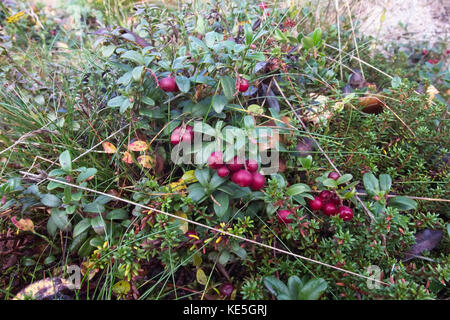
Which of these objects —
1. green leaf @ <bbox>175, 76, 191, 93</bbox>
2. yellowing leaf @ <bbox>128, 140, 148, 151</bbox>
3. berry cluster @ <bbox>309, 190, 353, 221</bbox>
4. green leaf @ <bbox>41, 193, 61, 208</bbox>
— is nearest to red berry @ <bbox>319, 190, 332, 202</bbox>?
berry cluster @ <bbox>309, 190, 353, 221</bbox>

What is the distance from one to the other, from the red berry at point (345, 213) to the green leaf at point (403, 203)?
265 mm

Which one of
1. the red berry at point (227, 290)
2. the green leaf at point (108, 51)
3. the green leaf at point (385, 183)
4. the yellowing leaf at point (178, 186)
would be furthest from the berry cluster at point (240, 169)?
the green leaf at point (108, 51)

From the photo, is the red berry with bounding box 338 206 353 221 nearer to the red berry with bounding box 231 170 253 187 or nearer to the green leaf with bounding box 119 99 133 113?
the red berry with bounding box 231 170 253 187

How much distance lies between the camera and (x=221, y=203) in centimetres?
142

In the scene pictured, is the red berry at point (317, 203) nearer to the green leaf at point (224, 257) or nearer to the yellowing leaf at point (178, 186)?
the green leaf at point (224, 257)

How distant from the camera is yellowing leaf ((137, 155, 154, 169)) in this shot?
63.2 inches

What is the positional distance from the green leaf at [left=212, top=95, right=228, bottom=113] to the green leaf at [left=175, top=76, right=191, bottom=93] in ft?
0.50

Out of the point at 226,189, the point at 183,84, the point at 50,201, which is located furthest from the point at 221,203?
the point at 50,201

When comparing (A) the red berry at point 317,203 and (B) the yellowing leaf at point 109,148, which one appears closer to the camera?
(A) the red berry at point 317,203

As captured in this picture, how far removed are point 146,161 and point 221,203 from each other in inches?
19.8

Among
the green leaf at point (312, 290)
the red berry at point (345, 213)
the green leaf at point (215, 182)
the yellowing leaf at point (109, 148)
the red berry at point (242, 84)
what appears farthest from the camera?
the yellowing leaf at point (109, 148)

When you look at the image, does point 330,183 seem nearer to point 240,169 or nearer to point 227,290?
point 240,169

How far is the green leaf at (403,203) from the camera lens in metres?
1.38
